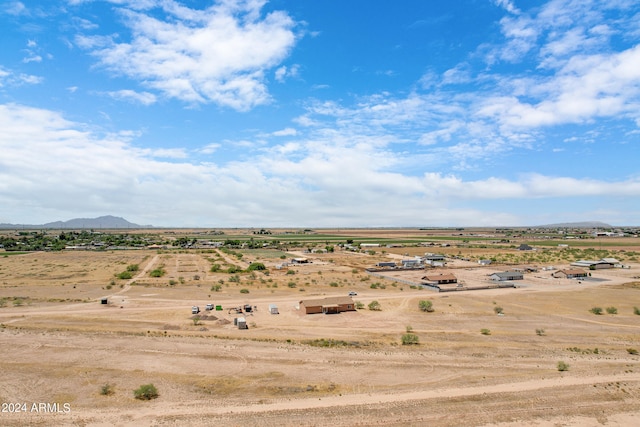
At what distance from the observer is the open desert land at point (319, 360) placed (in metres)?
20.6

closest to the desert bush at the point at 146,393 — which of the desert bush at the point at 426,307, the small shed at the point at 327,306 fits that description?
the small shed at the point at 327,306

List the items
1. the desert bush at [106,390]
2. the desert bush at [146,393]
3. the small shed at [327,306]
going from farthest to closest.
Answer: the small shed at [327,306] < the desert bush at [106,390] < the desert bush at [146,393]

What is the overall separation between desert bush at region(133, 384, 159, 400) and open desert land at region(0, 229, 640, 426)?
1.07ft

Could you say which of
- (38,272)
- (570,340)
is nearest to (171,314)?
(570,340)

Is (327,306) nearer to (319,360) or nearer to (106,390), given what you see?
(319,360)

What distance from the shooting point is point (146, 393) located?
22156mm

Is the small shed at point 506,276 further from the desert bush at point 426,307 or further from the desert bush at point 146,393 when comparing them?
the desert bush at point 146,393

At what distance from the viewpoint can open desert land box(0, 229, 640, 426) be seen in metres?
20.6

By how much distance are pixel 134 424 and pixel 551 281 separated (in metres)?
72.1

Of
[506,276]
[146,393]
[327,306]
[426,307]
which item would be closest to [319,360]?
[146,393]

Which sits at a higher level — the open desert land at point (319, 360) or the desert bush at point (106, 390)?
the desert bush at point (106, 390)

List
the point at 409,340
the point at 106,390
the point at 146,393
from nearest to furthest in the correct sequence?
the point at 146,393 → the point at 106,390 → the point at 409,340

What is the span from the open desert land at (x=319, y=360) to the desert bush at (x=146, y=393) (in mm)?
326

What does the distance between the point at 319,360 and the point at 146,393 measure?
1176cm
